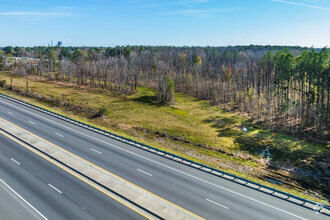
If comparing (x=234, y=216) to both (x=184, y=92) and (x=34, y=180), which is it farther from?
(x=184, y=92)

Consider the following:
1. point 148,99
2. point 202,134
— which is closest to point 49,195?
point 202,134

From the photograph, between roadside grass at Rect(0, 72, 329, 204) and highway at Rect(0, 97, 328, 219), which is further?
roadside grass at Rect(0, 72, 329, 204)

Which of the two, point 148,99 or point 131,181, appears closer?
point 131,181

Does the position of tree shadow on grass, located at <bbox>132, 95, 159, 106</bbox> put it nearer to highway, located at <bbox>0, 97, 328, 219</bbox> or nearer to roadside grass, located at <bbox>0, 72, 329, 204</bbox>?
roadside grass, located at <bbox>0, 72, 329, 204</bbox>

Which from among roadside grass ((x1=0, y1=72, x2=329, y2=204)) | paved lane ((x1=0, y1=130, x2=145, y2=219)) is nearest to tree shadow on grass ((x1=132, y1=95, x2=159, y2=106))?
roadside grass ((x1=0, y1=72, x2=329, y2=204))

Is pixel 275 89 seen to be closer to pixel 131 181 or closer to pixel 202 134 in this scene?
pixel 202 134

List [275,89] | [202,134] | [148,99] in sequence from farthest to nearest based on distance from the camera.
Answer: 1. [148,99]
2. [275,89]
3. [202,134]
